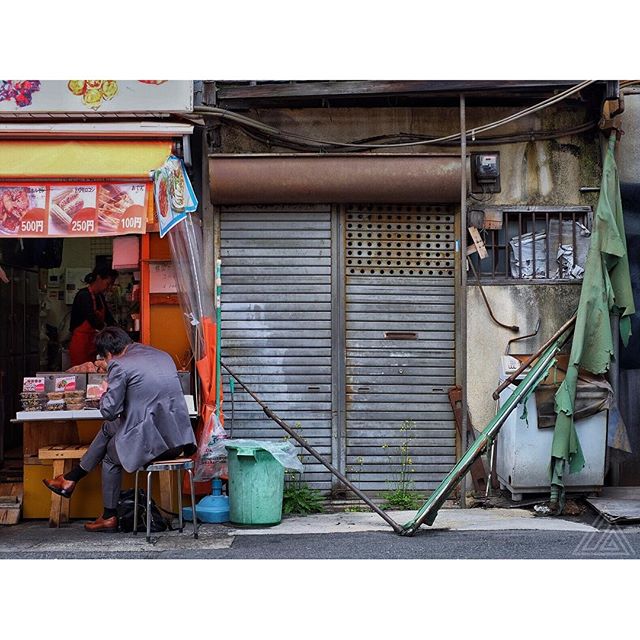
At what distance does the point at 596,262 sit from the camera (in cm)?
909

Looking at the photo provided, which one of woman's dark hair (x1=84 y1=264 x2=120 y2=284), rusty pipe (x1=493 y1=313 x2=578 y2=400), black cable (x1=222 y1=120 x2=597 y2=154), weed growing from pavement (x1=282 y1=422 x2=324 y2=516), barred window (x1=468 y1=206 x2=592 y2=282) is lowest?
weed growing from pavement (x1=282 y1=422 x2=324 y2=516)

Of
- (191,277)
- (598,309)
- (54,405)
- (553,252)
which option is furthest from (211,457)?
(553,252)

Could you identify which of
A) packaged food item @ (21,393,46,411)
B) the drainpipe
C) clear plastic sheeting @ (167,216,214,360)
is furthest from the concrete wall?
packaged food item @ (21,393,46,411)

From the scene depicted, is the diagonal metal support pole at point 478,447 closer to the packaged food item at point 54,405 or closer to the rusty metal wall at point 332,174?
the rusty metal wall at point 332,174

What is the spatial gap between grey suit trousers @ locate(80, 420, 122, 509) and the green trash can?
1.04m

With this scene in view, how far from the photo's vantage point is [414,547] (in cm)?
754

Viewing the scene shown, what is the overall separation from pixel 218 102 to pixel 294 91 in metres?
0.81

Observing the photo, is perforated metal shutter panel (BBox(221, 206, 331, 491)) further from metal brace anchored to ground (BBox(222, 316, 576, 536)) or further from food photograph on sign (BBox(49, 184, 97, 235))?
food photograph on sign (BBox(49, 184, 97, 235))

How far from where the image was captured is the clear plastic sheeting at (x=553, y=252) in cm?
970

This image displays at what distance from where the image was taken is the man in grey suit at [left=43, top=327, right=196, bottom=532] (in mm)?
7875

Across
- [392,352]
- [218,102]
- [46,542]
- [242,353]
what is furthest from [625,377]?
[46,542]

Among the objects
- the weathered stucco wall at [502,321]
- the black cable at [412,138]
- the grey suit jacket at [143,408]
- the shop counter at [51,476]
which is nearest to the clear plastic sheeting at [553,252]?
the weathered stucco wall at [502,321]

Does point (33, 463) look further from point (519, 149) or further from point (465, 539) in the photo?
point (519, 149)

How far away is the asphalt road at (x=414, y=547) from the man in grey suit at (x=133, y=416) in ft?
2.76
